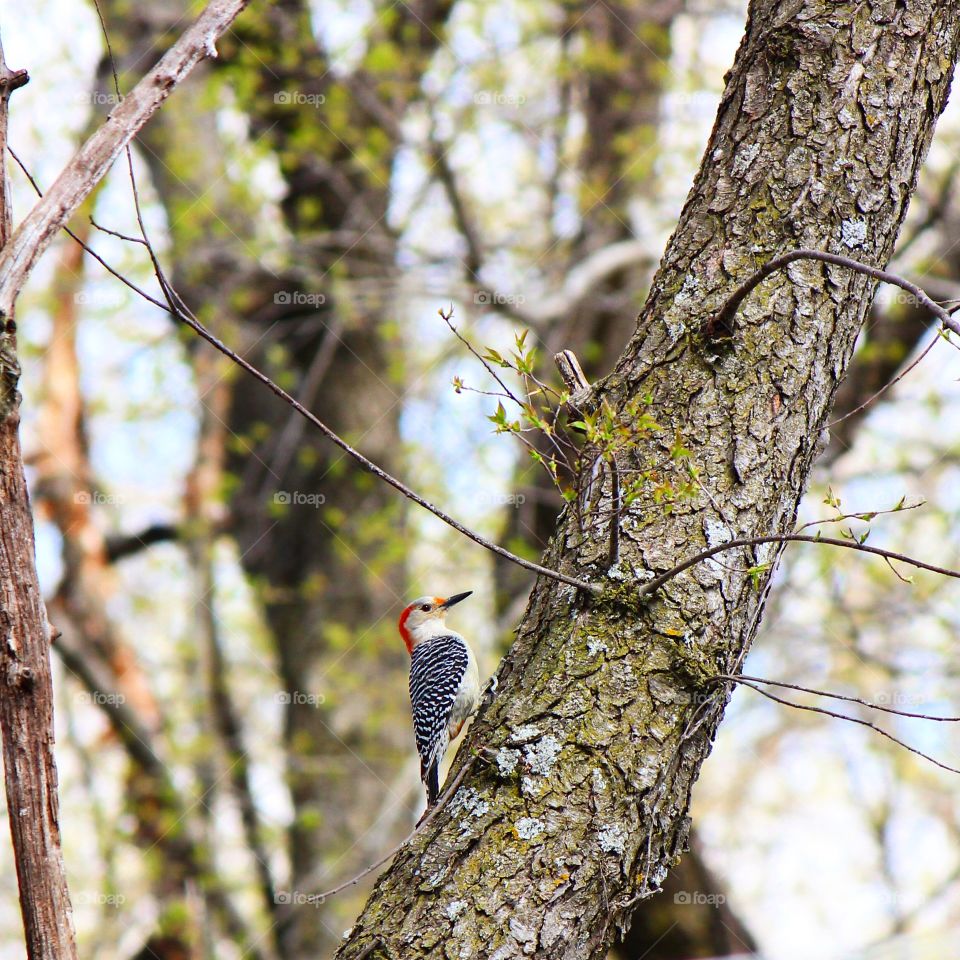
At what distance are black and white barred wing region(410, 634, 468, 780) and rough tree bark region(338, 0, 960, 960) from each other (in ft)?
8.39

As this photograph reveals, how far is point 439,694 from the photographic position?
504cm

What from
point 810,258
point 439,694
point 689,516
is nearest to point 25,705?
point 689,516

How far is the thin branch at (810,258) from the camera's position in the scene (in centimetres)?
182

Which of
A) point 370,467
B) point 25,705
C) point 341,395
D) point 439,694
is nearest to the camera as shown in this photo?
point 25,705

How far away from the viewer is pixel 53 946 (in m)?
1.94

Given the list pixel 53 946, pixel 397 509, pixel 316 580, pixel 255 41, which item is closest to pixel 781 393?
pixel 53 946

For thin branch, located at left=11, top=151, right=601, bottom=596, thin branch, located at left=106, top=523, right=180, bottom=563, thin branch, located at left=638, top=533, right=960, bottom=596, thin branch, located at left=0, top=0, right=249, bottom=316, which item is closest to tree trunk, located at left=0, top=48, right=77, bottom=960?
thin branch, located at left=0, top=0, right=249, bottom=316

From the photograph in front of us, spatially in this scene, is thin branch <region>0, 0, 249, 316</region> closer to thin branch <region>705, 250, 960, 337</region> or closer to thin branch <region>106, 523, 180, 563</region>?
thin branch <region>705, 250, 960, 337</region>

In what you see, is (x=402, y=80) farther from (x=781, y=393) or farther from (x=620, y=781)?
(x=620, y=781)

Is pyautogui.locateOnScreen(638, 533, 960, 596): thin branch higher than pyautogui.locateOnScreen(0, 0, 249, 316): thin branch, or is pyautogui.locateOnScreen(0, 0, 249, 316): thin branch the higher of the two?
pyautogui.locateOnScreen(0, 0, 249, 316): thin branch

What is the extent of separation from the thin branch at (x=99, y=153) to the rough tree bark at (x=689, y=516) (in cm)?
124

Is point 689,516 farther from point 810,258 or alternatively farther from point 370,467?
point 370,467

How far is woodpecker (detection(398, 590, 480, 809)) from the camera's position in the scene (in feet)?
16.3

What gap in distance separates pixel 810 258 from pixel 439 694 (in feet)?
11.2
